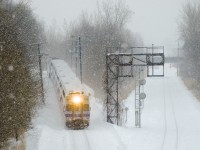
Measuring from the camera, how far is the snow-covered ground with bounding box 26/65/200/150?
2595 centimetres

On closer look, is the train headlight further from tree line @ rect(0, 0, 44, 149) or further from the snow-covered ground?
tree line @ rect(0, 0, 44, 149)

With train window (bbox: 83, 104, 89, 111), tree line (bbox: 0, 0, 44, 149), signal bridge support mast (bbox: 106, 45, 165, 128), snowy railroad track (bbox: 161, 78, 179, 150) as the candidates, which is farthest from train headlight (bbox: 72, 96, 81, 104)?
snowy railroad track (bbox: 161, 78, 179, 150)

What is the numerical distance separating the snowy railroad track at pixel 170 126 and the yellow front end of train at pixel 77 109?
19.5ft

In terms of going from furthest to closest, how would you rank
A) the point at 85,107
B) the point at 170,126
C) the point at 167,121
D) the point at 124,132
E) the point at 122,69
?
the point at 167,121, the point at 122,69, the point at 170,126, the point at 124,132, the point at 85,107

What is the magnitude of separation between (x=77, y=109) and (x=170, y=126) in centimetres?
1358

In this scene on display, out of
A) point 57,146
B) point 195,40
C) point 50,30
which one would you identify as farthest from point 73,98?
point 50,30

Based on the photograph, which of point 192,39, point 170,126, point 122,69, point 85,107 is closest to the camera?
point 85,107

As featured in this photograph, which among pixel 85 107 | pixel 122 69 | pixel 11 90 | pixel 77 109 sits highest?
pixel 11 90

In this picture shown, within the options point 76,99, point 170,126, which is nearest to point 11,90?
point 76,99

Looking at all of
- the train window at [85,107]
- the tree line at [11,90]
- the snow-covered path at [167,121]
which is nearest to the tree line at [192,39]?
the snow-covered path at [167,121]

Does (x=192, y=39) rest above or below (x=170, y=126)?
above

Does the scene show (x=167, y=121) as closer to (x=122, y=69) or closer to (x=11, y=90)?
(x=122, y=69)

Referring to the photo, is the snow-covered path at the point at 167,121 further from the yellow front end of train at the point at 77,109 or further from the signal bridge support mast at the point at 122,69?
the yellow front end of train at the point at 77,109

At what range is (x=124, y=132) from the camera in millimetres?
30641
